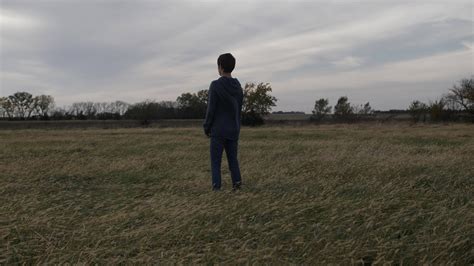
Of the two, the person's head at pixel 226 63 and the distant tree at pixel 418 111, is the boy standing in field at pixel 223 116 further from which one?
the distant tree at pixel 418 111

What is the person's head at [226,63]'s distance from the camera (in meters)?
4.75

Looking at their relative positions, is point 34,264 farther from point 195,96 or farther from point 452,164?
point 195,96

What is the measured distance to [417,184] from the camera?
5262 mm

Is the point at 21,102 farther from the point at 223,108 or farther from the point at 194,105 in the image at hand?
the point at 223,108

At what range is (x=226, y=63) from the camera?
15.6ft

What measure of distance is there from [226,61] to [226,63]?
0.09ft

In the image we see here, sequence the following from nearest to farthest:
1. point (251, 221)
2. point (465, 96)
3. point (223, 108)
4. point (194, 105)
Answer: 1. point (251, 221)
2. point (223, 108)
3. point (465, 96)
4. point (194, 105)

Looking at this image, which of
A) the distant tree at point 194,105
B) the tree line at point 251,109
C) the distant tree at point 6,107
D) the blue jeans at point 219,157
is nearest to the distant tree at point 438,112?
the tree line at point 251,109

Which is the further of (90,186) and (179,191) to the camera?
(90,186)

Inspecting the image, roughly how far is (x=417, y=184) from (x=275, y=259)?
146 inches

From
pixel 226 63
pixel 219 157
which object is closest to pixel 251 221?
pixel 219 157

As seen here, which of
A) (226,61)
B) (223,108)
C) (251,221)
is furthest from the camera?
(223,108)

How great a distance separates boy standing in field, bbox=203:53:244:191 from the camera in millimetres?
4758

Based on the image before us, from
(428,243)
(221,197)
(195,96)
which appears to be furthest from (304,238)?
(195,96)
